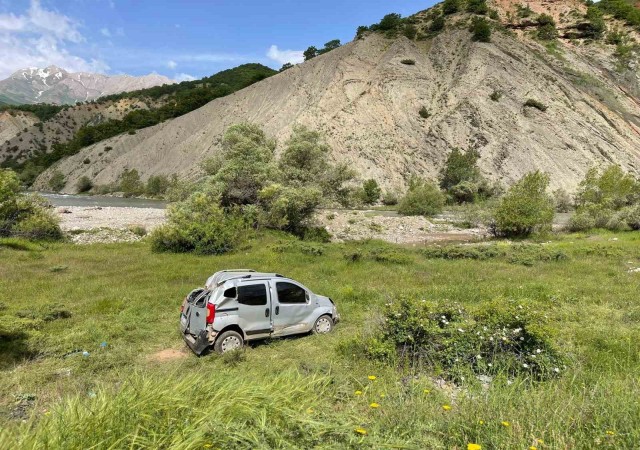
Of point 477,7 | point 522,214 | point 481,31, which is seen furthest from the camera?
point 477,7

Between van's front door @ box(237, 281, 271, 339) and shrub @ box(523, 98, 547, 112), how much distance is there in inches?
2785

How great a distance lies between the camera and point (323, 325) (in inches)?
A: 419

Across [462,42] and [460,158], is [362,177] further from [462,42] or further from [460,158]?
[462,42]

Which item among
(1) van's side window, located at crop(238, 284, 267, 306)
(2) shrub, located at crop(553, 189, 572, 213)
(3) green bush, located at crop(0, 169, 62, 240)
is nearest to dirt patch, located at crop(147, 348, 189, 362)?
(1) van's side window, located at crop(238, 284, 267, 306)

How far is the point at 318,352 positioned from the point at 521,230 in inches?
1033

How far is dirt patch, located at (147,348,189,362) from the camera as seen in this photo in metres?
8.71

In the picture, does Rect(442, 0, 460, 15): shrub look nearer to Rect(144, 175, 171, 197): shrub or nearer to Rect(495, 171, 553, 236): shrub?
Rect(144, 175, 171, 197): shrub

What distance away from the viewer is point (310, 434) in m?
3.79

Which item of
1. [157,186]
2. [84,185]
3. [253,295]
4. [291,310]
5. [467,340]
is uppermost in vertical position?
[84,185]

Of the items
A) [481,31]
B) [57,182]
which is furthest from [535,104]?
[57,182]

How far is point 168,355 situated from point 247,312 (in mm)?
1876

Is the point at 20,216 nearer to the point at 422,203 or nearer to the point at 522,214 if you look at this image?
the point at 522,214

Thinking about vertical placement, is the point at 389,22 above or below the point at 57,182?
above

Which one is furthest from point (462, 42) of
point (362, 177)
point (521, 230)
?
point (521, 230)
